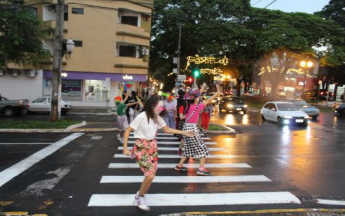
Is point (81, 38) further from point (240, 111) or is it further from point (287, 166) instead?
point (287, 166)

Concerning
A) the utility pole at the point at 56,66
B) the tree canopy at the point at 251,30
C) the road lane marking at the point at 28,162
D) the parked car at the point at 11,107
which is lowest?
the road lane marking at the point at 28,162

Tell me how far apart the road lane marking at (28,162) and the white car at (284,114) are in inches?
504

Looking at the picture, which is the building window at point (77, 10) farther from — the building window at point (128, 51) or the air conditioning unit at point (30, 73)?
the air conditioning unit at point (30, 73)

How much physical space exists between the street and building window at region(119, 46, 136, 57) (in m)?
22.7

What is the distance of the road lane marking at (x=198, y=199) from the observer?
545cm

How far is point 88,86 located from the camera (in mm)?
32969

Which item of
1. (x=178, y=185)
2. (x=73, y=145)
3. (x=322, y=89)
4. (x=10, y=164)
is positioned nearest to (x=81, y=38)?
(x=73, y=145)

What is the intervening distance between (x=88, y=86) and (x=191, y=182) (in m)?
27.9

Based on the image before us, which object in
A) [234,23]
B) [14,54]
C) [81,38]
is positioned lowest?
[14,54]

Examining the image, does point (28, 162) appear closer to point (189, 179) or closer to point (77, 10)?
point (189, 179)

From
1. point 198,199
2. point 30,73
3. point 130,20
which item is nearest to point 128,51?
point 130,20

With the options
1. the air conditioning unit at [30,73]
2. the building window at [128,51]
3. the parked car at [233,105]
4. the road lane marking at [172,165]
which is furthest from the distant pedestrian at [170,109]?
the air conditioning unit at [30,73]

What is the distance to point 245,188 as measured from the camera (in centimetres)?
640

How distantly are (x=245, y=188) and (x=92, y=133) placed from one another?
30.0ft
